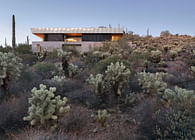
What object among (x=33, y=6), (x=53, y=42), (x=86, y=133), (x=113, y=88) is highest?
(x=33, y=6)

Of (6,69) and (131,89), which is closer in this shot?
(6,69)

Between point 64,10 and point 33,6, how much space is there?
537cm

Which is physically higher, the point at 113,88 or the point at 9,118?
the point at 113,88

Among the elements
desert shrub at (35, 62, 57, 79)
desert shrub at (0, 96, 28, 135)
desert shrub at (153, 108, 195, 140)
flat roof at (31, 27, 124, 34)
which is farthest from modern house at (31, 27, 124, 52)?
desert shrub at (153, 108, 195, 140)

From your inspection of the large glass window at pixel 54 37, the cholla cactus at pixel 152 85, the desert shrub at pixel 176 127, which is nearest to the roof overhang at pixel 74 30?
the large glass window at pixel 54 37

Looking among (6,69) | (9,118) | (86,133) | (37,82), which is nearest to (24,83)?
(37,82)

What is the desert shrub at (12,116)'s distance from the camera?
338cm

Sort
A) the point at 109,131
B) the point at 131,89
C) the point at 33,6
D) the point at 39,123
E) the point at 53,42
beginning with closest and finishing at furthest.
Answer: the point at 39,123 < the point at 109,131 < the point at 131,89 < the point at 53,42 < the point at 33,6

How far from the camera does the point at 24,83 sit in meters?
5.98

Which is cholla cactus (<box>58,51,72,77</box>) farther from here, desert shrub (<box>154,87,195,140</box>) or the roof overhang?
the roof overhang

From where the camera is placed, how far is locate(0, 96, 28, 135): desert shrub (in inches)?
133

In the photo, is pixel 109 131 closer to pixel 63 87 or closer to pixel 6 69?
pixel 63 87

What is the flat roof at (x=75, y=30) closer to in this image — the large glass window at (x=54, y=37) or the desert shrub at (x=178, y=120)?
the large glass window at (x=54, y=37)

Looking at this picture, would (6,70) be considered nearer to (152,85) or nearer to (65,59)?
(65,59)
